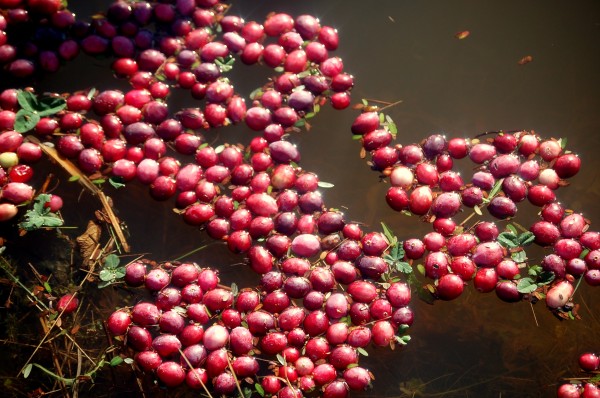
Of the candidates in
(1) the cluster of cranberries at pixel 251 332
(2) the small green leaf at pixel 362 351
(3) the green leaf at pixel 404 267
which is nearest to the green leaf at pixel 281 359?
(1) the cluster of cranberries at pixel 251 332

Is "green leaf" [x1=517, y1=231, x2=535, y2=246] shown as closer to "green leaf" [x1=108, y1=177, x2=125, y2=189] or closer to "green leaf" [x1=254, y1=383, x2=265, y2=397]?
"green leaf" [x1=254, y1=383, x2=265, y2=397]

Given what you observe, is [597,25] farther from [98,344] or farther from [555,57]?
[98,344]

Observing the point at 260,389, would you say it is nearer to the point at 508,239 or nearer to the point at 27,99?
the point at 508,239

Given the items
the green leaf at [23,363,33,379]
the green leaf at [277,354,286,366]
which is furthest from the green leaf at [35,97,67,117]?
the green leaf at [277,354,286,366]

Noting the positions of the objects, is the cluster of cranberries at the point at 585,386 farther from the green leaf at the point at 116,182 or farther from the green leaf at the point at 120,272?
the green leaf at the point at 116,182

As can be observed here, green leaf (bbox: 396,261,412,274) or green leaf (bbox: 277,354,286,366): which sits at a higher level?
green leaf (bbox: 396,261,412,274)
